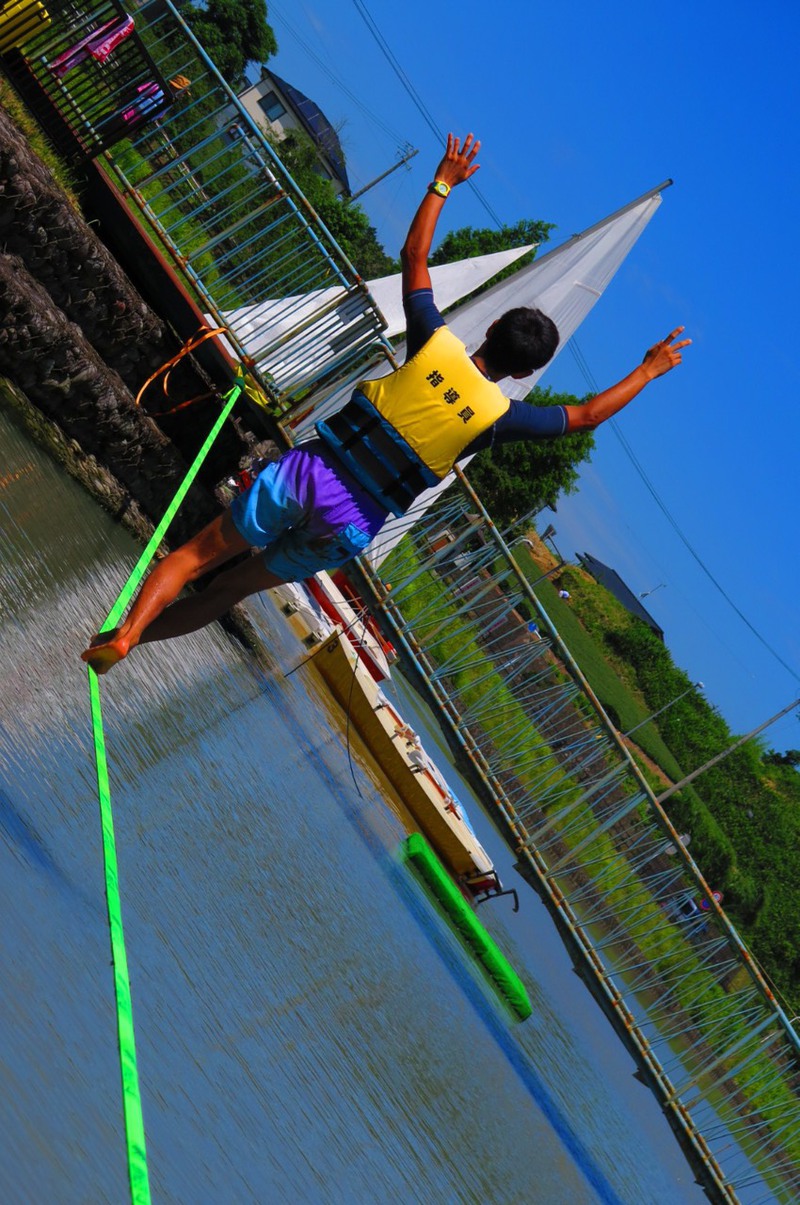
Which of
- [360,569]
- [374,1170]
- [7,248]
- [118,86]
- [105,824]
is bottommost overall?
[374,1170]

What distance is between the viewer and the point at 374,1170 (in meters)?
8.16

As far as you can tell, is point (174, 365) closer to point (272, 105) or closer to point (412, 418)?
point (412, 418)

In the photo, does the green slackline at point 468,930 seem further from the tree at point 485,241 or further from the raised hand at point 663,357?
the tree at point 485,241

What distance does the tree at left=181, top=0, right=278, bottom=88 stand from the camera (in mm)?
70812

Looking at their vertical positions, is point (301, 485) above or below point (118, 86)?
below

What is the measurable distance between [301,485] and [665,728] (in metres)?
52.1

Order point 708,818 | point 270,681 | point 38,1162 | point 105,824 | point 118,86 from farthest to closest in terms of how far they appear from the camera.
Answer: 1. point 708,818
2. point 270,681
3. point 118,86
4. point 105,824
5. point 38,1162

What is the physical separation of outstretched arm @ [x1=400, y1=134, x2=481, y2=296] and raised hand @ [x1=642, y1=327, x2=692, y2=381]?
153 cm

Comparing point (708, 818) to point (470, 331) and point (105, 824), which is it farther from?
point (105, 824)

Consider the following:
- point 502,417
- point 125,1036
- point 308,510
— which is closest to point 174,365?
point 308,510

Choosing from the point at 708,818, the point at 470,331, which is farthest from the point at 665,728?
the point at 470,331

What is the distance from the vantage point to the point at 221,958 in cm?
729

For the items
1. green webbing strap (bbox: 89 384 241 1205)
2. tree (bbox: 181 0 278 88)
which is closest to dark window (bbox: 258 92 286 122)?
tree (bbox: 181 0 278 88)

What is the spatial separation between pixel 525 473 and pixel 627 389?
46281mm
